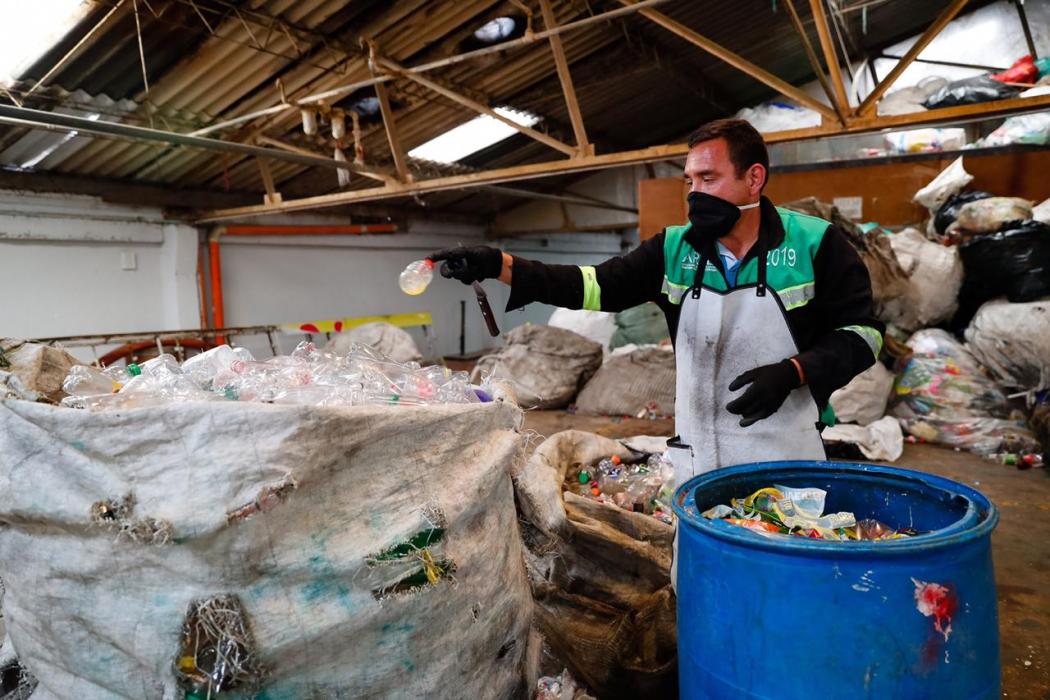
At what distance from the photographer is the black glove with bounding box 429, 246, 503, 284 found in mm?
1617

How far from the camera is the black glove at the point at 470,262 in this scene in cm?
162

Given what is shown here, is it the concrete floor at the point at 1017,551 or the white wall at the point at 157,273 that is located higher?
the white wall at the point at 157,273

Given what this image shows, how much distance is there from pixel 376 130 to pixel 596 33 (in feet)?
7.90

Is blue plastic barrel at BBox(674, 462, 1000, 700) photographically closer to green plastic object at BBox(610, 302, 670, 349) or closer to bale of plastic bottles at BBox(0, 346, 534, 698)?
bale of plastic bottles at BBox(0, 346, 534, 698)

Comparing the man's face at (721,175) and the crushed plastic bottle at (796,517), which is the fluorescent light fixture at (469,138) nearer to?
the man's face at (721,175)

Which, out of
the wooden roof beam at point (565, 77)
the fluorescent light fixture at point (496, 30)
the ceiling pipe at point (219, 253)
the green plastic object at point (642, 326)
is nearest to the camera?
the wooden roof beam at point (565, 77)

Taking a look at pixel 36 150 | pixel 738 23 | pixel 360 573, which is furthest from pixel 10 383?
pixel 738 23

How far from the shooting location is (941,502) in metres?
1.23

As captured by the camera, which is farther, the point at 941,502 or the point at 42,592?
the point at 941,502

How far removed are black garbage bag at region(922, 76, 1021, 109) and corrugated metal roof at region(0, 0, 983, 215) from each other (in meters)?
1.75

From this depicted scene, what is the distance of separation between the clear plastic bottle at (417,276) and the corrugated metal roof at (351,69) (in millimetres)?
3094

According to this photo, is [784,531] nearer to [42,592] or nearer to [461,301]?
[42,592]

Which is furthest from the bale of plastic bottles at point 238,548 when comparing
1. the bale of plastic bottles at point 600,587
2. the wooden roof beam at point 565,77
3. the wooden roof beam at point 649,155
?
the wooden roof beam at point 565,77

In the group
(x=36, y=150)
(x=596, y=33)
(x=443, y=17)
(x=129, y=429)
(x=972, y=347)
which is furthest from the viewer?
(x=596, y=33)
